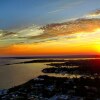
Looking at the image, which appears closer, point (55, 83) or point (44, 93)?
point (44, 93)

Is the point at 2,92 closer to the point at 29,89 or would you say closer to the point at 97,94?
the point at 29,89

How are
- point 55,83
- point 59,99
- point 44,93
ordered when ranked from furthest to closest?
point 55,83 < point 44,93 < point 59,99

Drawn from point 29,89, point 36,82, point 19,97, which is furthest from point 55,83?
point 19,97

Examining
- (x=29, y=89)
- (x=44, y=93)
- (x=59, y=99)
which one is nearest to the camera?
(x=59, y=99)

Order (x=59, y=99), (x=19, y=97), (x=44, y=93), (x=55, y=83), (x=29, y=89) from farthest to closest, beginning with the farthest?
(x=55, y=83) → (x=29, y=89) → (x=44, y=93) → (x=19, y=97) → (x=59, y=99)

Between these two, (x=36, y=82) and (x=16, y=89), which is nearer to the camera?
(x=16, y=89)

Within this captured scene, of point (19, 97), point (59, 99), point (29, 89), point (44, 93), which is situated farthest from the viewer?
point (29, 89)

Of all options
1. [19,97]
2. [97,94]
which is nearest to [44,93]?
[19,97]

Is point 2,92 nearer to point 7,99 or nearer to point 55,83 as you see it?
point 7,99
